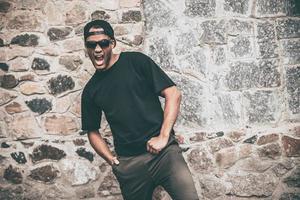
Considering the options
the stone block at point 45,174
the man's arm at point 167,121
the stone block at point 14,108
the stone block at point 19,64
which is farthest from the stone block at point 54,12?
the man's arm at point 167,121

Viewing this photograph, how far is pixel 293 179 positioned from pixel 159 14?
1.99 metres

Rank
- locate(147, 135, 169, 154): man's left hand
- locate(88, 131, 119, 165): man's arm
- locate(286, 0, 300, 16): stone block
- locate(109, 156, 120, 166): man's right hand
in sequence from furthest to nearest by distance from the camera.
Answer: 1. locate(286, 0, 300, 16): stone block
2. locate(88, 131, 119, 165): man's arm
3. locate(109, 156, 120, 166): man's right hand
4. locate(147, 135, 169, 154): man's left hand

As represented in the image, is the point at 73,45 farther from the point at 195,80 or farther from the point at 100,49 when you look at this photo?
the point at 195,80

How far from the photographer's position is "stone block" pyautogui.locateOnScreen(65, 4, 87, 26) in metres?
3.73

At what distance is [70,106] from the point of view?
12.4 ft

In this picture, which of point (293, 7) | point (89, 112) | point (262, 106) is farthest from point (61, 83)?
point (293, 7)

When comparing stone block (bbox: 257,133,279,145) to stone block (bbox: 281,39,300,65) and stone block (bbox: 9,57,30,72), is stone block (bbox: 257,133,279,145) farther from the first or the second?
stone block (bbox: 9,57,30,72)

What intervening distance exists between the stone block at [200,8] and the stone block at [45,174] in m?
1.95

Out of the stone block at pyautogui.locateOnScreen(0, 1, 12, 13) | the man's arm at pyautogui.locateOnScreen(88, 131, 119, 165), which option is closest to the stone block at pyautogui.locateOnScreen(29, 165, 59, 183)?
the man's arm at pyautogui.locateOnScreen(88, 131, 119, 165)

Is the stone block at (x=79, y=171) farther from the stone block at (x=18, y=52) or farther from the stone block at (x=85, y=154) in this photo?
the stone block at (x=18, y=52)

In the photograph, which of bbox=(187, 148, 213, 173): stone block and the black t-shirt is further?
bbox=(187, 148, 213, 173): stone block

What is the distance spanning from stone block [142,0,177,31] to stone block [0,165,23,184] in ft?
6.24

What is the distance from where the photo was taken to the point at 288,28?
145 inches

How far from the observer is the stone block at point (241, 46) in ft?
12.1
